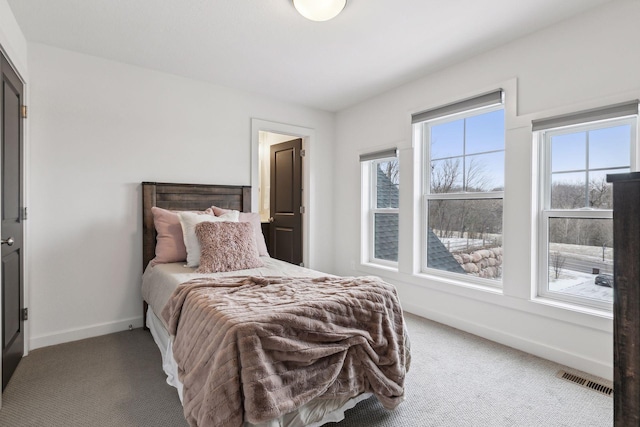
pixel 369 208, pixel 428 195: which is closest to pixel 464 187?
pixel 428 195

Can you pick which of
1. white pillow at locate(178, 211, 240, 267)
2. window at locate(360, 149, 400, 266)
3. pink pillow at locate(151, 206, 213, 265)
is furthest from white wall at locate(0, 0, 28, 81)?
window at locate(360, 149, 400, 266)

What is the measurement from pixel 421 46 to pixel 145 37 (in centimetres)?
222

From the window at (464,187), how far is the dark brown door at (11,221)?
3.28 m

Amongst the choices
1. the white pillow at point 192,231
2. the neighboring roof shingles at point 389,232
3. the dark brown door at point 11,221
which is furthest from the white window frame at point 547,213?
the dark brown door at point 11,221

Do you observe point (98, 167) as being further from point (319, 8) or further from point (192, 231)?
point (319, 8)

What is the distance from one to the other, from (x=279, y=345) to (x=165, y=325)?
1.09 metres

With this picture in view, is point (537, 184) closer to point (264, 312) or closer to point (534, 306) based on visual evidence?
point (534, 306)

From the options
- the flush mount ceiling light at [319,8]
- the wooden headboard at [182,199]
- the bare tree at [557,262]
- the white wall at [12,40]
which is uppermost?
the flush mount ceiling light at [319,8]

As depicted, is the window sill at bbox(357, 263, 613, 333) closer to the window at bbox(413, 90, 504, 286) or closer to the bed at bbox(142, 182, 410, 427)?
the window at bbox(413, 90, 504, 286)

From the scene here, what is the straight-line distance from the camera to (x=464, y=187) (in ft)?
10.2

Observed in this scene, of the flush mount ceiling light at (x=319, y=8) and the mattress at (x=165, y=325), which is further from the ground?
the flush mount ceiling light at (x=319, y=8)

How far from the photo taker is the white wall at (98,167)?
263cm

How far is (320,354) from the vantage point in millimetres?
1455

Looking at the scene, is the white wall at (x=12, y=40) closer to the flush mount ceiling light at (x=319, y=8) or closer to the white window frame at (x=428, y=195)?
the flush mount ceiling light at (x=319, y=8)
